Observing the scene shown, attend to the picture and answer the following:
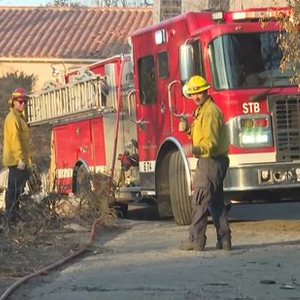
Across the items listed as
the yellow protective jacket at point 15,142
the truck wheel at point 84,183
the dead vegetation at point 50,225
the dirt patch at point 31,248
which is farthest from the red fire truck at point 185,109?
the dirt patch at point 31,248

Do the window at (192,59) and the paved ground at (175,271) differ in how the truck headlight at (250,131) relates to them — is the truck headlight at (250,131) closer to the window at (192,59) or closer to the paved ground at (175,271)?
the window at (192,59)

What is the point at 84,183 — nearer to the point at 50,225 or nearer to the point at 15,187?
the point at 50,225

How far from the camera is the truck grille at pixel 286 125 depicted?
36.8ft

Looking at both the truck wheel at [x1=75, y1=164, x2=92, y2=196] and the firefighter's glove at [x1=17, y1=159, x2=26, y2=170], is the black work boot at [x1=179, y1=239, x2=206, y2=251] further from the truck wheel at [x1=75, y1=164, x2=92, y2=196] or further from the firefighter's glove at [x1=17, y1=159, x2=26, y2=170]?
the truck wheel at [x1=75, y1=164, x2=92, y2=196]

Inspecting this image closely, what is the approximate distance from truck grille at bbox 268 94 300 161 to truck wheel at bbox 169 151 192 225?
158 cm

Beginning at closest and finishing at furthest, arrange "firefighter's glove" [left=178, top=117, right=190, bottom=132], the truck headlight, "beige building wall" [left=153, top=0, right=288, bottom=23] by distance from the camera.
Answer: the truck headlight → "firefighter's glove" [left=178, top=117, right=190, bottom=132] → "beige building wall" [left=153, top=0, right=288, bottom=23]

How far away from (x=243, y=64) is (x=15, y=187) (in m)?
3.38

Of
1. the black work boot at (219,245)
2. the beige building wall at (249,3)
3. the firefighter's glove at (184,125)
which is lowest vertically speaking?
the black work boot at (219,245)

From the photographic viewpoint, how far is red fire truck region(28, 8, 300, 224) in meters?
11.2

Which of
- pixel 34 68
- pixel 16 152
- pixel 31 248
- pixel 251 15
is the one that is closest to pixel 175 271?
pixel 31 248

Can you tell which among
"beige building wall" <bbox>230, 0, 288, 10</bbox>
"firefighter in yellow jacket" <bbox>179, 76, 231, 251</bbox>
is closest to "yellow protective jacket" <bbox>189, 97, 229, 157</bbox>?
"firefighter in yellow jacket" <bbox>179, 76, 231, 251</bbox>

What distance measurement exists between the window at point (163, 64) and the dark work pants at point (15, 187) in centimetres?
241

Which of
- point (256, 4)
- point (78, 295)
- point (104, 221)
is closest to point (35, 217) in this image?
point (104, 221)

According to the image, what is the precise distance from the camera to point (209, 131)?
953 cm
